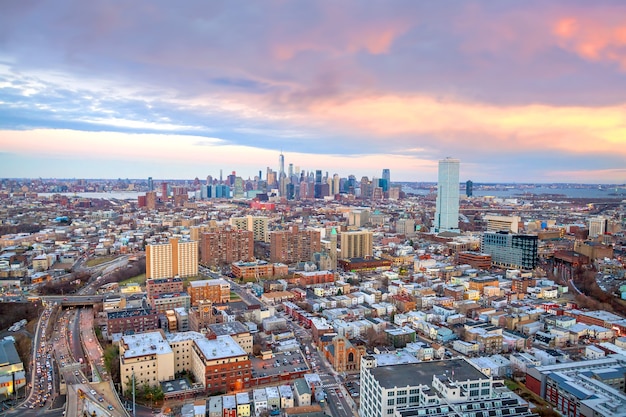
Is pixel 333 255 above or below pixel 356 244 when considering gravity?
below

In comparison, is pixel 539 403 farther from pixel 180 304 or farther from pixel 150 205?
pixel 150 205

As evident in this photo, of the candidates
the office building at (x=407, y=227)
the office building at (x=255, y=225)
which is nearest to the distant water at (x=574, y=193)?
the office building at (x=407, y=227)

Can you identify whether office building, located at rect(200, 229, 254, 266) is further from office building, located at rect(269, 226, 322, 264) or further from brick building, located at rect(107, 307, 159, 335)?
brick building, located at rect(107, 307, 159, 335)

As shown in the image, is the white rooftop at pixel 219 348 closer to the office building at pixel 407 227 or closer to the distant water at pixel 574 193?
the office building at pixel 407 227

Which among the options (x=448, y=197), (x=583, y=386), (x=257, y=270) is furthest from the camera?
(x=448, y=197)

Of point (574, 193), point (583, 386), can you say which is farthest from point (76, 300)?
point (574, 193)

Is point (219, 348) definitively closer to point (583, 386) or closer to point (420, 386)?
point (420, 386)
